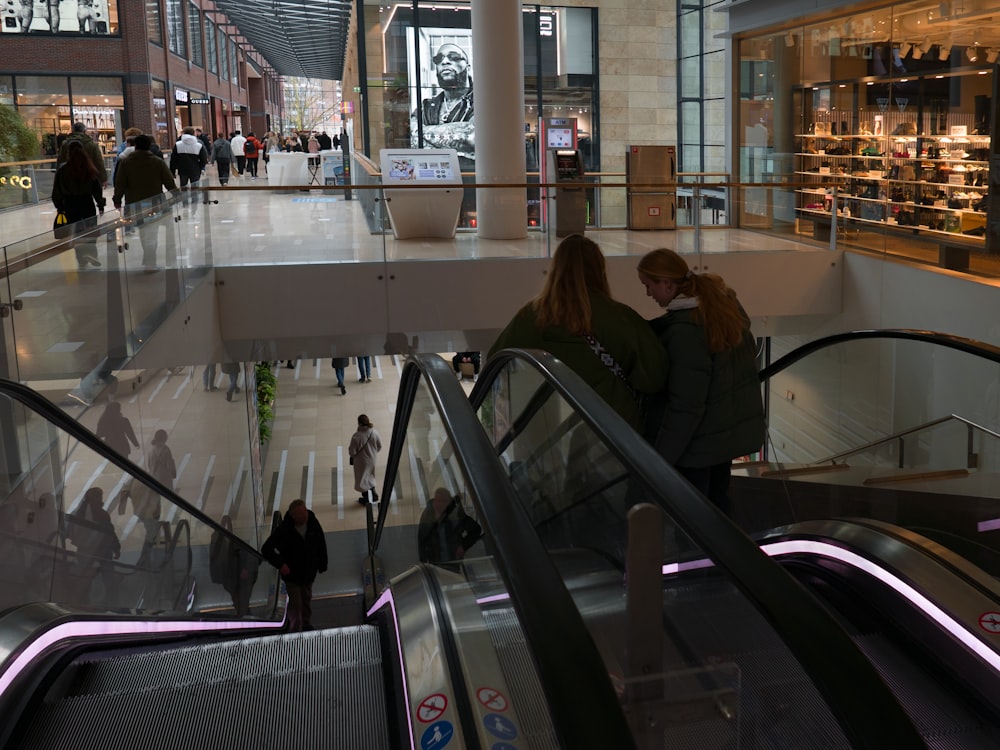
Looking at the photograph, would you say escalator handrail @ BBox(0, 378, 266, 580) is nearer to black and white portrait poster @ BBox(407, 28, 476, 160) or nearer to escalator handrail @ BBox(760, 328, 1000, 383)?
escalator handrail @ BBox(760, 328, 1000, 383)

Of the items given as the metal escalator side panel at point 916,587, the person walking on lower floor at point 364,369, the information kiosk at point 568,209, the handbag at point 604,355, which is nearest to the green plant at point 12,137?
the information kiosk at point 568,209

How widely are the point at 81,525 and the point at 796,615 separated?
4.06 meters

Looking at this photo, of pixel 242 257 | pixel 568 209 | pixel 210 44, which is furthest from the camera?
pixel 210 44

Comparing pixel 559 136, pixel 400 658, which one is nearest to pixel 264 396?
pixel 559 136

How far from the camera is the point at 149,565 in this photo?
6207 millimetres

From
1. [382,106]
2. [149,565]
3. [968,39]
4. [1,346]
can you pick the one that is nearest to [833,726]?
[1,346]

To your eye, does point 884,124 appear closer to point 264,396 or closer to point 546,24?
point 546,24

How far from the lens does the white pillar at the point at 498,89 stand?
12609 mm

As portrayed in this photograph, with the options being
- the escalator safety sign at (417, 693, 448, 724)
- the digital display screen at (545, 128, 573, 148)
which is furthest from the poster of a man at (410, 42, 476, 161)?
the escalator safety sign at (417, 693, 448, 724)

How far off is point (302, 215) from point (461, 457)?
9103mm

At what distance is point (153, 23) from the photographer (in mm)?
33000

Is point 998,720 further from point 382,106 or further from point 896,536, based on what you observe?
point 382,106

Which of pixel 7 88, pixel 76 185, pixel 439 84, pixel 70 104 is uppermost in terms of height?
pixel 7 88

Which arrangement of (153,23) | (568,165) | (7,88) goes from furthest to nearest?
(153,23), (7,88), (568,165)
